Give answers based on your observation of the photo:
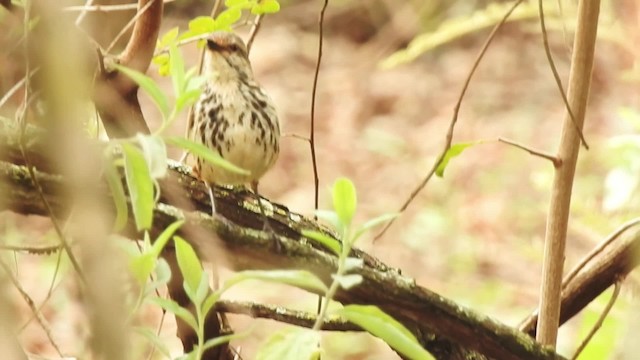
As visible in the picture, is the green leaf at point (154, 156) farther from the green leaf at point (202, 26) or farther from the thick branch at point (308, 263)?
the green leaf at point (202, 26)

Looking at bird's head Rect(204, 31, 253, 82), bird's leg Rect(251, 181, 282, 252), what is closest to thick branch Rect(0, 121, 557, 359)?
bird's leg Rect(251, 181, 282, 252)

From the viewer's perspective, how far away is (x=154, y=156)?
611 mm

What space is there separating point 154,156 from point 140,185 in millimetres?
23

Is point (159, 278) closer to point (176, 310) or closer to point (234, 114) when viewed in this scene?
point (176, 310)

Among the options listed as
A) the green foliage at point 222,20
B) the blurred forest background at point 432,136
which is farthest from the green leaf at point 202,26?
the blurred forest background at point 432,136

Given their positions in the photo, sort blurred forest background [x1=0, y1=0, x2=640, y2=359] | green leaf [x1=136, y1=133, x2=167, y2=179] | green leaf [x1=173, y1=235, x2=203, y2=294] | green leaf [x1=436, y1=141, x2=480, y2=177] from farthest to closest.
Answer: blurred forest background [x1=0, y1=0, x2=640, y2=359] < green leaf [x1=436, y1=141, x2=480, y2=177] < green leaf [x1=173, y1=235, x2=203, y2=294] < green leaf [x1=136, y1=133, x2=167, y2=179]

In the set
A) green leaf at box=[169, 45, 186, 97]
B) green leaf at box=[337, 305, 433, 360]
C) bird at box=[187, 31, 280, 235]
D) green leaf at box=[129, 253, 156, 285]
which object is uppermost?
bird at box=[187, 31, 280, 235]

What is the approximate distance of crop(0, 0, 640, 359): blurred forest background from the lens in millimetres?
2775

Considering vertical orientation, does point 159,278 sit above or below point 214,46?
below

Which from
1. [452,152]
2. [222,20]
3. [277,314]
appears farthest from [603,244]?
[222,20]

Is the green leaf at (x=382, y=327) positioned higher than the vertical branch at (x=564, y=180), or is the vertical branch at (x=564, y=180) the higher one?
the vertical branch at (x=564, y=180)

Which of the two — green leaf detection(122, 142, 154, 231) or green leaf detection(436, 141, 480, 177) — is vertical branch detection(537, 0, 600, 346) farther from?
green leaf detection(122, 142, 154, 231)

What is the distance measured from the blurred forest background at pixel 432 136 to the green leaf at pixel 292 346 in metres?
1.35

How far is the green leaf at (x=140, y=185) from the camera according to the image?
2.02 ft
